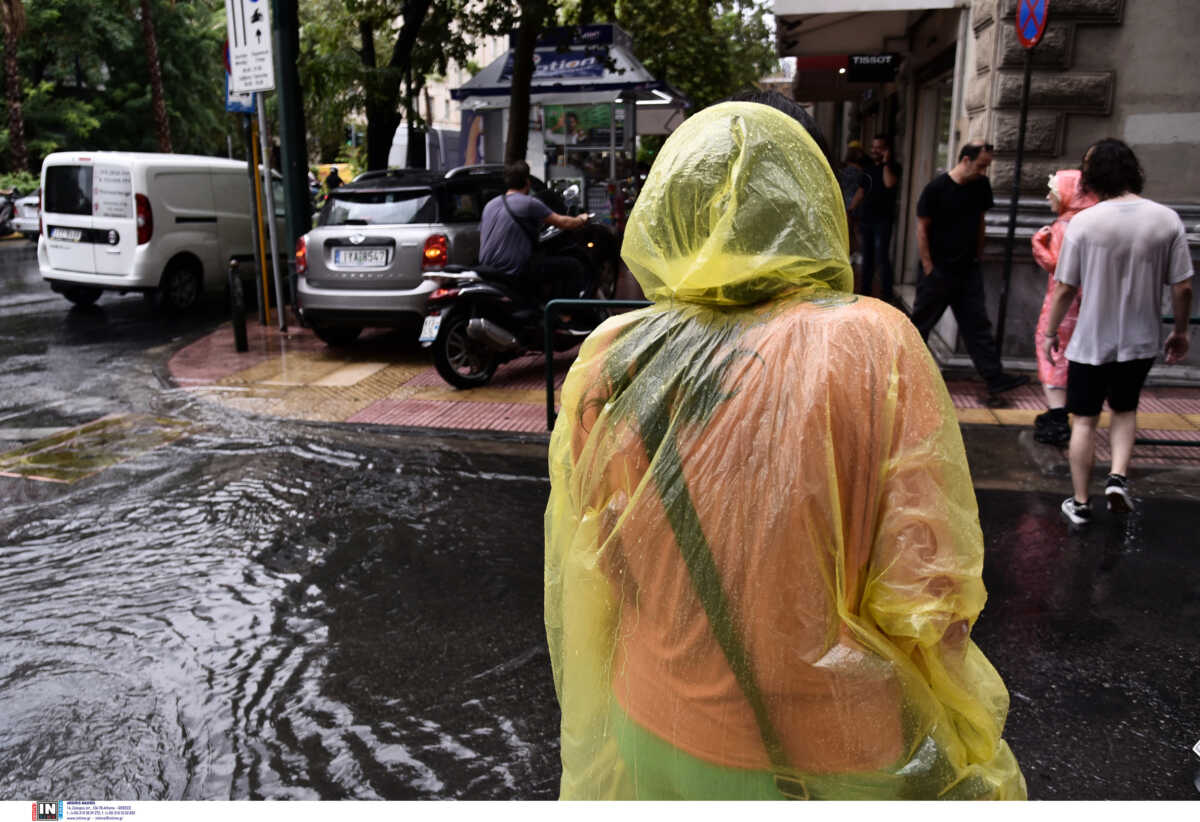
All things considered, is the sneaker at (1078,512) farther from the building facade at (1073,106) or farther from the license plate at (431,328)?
the license plate at (431,328)

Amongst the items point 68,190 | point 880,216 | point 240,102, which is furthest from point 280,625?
point 68,190

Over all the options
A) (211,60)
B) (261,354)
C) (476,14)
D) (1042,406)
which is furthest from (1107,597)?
(211,60)

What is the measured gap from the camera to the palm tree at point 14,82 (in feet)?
80.3

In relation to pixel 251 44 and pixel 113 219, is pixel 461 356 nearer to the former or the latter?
pixel 251 44

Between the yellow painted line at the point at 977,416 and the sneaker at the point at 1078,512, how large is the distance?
1.72 meters

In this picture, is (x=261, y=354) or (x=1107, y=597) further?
(x=261, y=354)

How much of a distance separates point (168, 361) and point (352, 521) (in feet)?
16.6

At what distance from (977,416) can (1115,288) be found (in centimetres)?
227

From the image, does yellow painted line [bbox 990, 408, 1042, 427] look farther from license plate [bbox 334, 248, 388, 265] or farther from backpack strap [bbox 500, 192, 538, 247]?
license plate [bbox 334, 248, 388, 265]

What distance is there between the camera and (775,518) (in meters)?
1.50

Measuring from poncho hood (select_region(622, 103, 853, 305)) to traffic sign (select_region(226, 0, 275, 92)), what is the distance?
9122mm

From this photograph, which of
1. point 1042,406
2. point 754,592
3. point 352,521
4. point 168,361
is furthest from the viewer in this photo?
point 168,361

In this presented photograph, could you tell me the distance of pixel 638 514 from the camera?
1.60m

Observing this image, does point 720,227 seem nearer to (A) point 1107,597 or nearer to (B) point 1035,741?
(B) point 1035,741
